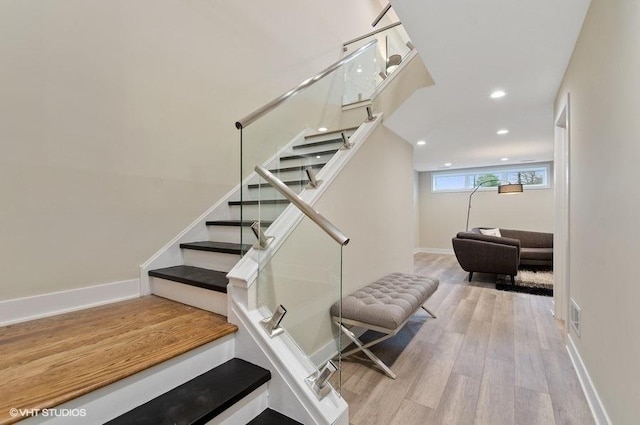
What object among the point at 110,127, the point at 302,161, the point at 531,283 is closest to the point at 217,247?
the point at 302,161

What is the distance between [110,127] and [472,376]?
3223 mm

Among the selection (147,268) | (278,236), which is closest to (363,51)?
(278,236)

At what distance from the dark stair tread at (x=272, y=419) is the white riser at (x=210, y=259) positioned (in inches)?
41.4

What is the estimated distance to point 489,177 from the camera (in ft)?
25.8

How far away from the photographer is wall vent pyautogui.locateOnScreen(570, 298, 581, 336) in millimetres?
2096

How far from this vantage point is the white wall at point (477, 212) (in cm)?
713

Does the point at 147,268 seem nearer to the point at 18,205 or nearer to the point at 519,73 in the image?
the point at 18,205

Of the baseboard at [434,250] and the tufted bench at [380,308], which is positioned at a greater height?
the tufted bench at [380,308]

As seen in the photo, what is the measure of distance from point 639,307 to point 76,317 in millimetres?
2885

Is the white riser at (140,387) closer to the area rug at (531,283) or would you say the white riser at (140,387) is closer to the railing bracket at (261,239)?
the railing bracket at (261,239)

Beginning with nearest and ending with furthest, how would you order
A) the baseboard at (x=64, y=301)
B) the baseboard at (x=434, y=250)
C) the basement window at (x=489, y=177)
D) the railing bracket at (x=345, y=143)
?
the baseboard at (x=64, y=301) < the railing bracket at (x=345, y=143) < the basement window at (x=489, y=177) < the baseboard at (x=434, y=250)

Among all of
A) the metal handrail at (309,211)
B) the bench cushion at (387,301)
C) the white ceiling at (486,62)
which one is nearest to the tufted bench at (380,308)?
the bench cushion at (387,301)

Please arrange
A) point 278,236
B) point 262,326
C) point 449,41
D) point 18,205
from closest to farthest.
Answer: point 262,326
point 18,205
point 278,236
point 449,41

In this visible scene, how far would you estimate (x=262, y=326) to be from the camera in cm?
152
